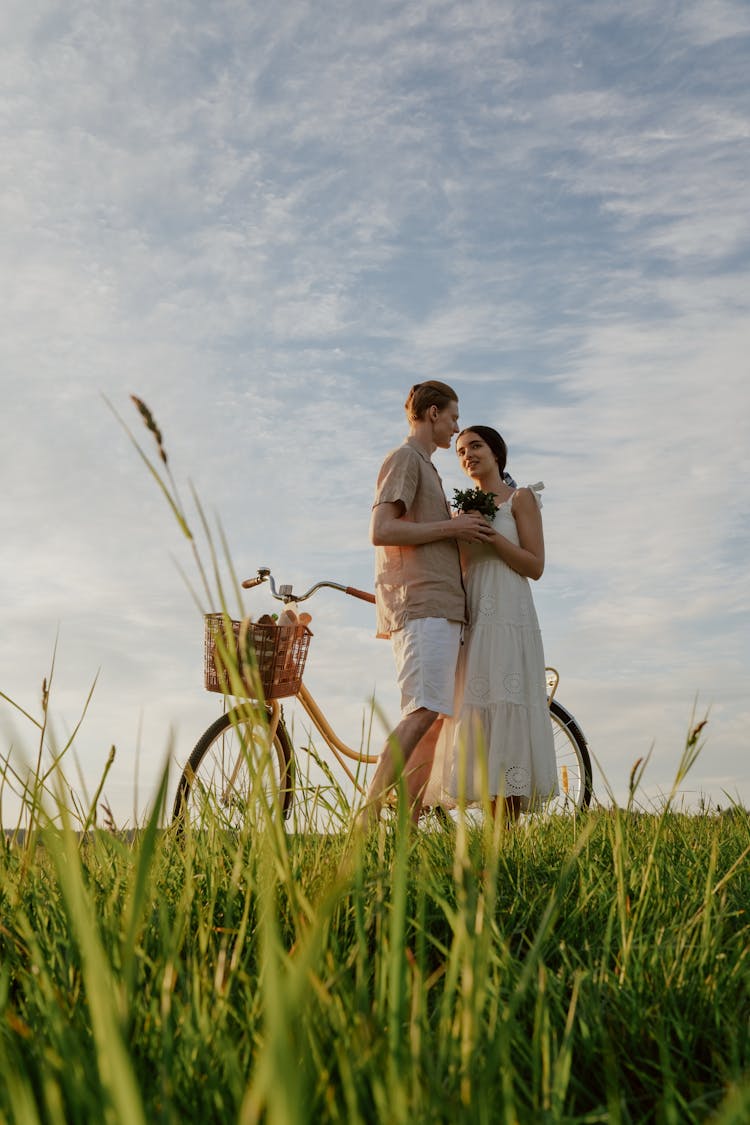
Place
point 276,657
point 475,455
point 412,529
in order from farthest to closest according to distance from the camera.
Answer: point 475,455
point 276,657
point 412,529

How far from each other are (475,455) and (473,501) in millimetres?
539

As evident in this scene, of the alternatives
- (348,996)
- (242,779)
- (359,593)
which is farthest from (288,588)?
(348,996)

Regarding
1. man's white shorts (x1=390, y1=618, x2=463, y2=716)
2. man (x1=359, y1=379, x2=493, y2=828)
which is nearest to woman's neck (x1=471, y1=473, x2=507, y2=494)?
man (x1=359, y1=379, x2=493, y2=828)

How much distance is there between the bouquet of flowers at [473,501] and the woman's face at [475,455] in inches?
15.4

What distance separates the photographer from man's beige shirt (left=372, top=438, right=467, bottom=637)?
17.7ft

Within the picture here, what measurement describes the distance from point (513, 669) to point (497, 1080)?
4.45 m

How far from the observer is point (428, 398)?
19.4ft

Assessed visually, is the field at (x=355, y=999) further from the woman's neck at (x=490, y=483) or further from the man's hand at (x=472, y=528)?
the woman's neck at (x=490, y=483)

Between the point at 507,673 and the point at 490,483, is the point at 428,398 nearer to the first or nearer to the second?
the point at 490,483

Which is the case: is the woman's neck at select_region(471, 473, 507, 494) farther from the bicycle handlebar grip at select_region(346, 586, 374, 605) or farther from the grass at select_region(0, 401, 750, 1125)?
the grass at select_region(0, 401, 750, 1125)

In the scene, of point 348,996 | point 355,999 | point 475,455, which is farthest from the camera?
point 475,455

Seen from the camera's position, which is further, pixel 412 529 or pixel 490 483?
pixel 490 483

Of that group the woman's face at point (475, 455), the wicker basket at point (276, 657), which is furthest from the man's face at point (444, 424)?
the wicker basket at point (276, 657)

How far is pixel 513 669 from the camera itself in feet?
18.6
